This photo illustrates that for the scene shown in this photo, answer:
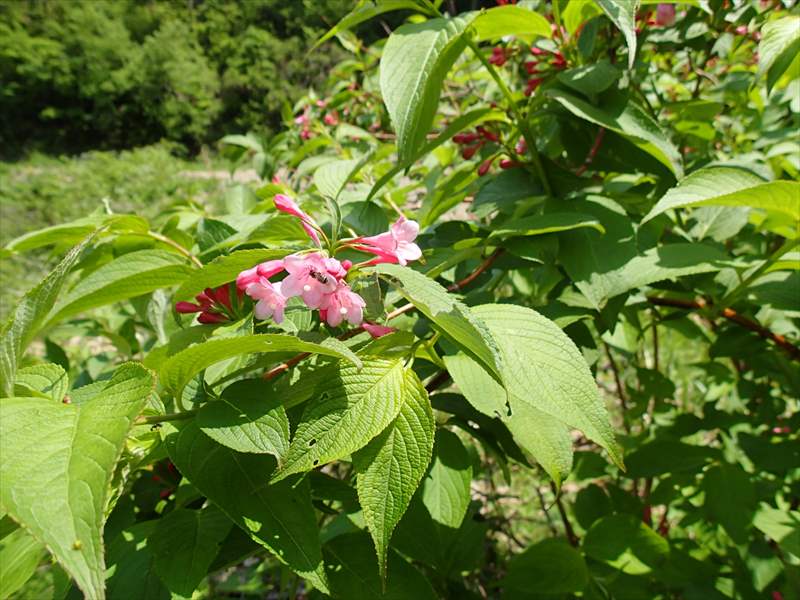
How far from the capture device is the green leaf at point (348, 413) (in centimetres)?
46

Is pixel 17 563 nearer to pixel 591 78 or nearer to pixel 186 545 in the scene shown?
pixel 186 545

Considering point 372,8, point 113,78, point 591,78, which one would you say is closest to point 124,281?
point 372,8

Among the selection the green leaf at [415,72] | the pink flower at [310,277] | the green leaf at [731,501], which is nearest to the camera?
the pink flower at [310,277]

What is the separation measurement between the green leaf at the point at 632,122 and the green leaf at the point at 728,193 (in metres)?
0.10

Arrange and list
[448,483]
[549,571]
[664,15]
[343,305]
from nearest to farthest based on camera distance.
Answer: [343,305] < [448,483] < [549,571] < [664,15]

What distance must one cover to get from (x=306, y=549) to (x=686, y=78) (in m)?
2.14

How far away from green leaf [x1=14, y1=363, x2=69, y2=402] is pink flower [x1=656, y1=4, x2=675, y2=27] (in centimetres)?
145

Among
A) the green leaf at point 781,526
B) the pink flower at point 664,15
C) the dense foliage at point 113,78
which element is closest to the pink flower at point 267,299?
the green leaf at point 781,526

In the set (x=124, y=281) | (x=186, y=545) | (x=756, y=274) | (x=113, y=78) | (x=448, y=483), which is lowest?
(x=113, y=78)

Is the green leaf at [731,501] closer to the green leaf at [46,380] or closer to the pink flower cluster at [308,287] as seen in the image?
the pink flower cluster at [308,287]

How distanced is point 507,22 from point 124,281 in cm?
62

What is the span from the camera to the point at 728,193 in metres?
0.70

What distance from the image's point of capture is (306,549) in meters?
0.51

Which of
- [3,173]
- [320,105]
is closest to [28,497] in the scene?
[320,105]
